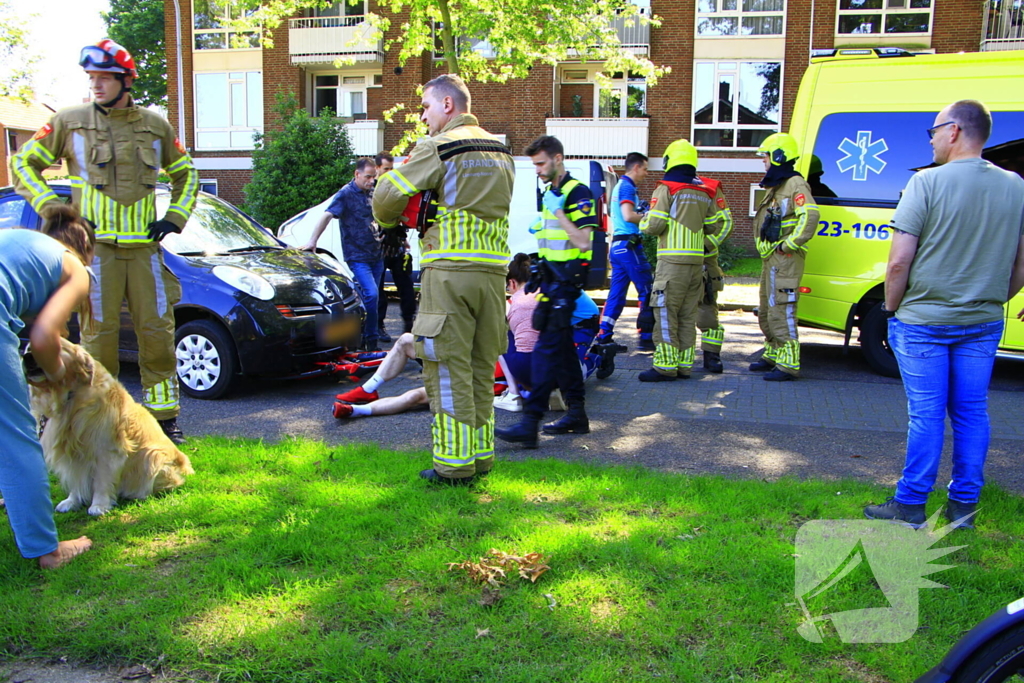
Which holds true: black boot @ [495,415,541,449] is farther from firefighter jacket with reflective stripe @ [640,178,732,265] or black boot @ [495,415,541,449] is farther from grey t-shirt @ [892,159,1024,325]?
firefighter jacket with reflective stripe @ [640,178,732,265]

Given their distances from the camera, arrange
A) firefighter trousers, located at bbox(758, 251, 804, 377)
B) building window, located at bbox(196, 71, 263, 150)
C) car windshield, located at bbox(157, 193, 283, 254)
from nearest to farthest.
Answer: car windshield, located at bbox(157, 193, 283, 254), firefighter trousers, located at bbox(758, 251, 804, 377), building window, located at bbox(196, 71, 263, 150)

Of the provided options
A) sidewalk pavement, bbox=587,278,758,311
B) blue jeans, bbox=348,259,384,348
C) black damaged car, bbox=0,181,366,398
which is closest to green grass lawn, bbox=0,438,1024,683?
black damaged car, bbox=0,181,366,398

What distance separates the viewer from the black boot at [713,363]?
838cm

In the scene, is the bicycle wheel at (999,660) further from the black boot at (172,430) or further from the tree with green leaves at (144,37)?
the tree with green leaves at (144,37)

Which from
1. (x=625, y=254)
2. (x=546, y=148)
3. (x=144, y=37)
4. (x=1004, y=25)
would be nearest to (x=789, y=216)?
(x=625, y=254)

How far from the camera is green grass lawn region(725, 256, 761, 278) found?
61.0 ft

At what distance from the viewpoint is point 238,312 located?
6.71m

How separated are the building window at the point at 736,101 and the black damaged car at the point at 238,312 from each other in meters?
19.5

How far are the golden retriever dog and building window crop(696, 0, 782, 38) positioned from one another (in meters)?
23.3

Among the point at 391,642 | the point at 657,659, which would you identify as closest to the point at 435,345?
the point at 391,642

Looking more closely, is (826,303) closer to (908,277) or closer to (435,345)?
(908,277)

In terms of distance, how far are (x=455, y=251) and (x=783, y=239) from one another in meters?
4.52

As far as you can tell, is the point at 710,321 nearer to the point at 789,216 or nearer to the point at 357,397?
the point at 789,216

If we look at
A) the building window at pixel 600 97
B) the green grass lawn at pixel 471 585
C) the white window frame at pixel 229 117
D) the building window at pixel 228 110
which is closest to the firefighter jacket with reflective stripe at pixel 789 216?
the green grass lawn at pixel 471 585
